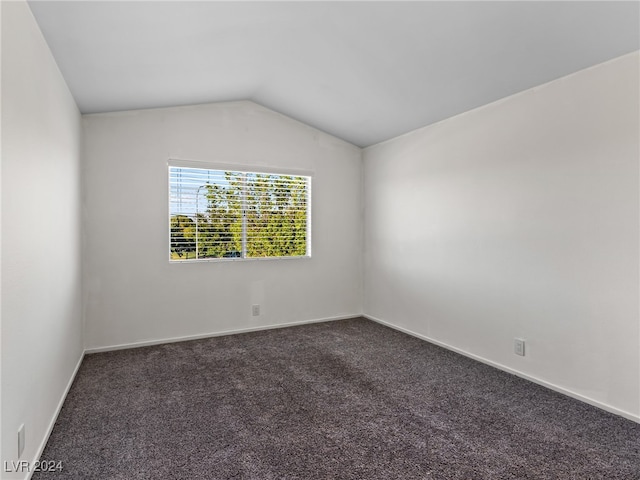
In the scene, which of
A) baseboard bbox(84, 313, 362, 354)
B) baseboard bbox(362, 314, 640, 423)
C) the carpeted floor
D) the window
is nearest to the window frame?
the window

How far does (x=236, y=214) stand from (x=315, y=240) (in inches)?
40.9

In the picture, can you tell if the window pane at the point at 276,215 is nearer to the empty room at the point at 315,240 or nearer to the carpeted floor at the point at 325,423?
the empty room at the point at 315,240

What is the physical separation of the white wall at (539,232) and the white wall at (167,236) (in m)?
1.01

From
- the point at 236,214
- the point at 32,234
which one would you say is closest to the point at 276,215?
the point at 236,214

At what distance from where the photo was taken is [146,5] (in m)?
2.06

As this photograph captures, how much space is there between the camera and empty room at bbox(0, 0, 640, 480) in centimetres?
201

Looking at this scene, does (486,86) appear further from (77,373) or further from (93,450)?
(77,373)

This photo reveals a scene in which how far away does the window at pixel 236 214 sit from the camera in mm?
4145

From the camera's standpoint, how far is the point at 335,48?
2.86 metres

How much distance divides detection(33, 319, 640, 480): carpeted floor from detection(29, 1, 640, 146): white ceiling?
2297 millimetres

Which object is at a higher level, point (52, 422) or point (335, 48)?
point (335, 48)

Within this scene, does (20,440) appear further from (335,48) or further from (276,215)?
(276,215)

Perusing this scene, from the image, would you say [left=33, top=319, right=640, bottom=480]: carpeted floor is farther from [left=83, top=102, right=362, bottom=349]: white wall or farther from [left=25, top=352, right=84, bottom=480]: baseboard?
[left=83, top=102, right=362, bottom=349]: white wall

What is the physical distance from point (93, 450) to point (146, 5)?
94.9 inches
